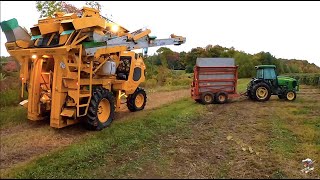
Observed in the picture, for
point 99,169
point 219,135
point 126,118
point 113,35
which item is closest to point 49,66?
point 113,35

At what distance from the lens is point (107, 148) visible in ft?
23.7

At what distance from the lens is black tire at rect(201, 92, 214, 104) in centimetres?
1424

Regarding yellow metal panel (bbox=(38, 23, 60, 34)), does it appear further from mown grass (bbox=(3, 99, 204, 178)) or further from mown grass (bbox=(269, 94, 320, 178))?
mown grass (bbox=(269, 94, 320, 178))

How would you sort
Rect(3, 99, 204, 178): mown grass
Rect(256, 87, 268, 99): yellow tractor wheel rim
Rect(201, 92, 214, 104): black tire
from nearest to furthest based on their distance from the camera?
Rect(3, 99, 204, 178): mown grass < Rect(201, 92, 214, 104): black tire < Rect(256, 87, 268, 99): yellow tractor wheel rim

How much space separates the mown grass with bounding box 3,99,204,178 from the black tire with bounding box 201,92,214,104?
326 centimetres

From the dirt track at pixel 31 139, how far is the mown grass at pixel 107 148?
1.47 ft

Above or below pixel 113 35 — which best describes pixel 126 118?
below

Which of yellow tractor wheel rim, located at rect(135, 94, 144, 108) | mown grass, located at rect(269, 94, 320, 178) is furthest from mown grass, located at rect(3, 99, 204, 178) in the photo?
→ mown grass, located at rect(269, 94, 320, 178)

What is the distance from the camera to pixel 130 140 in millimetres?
7848

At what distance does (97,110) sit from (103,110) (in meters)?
0.57

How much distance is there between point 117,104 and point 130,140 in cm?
307

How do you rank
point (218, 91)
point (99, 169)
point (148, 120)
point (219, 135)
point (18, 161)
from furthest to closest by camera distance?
point (218, 91) < point (148, 120) < point (219, 135) < point (18, 161) < point (99, 169)

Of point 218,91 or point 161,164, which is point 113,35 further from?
point 218,91

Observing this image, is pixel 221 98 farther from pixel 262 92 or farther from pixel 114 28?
pixel 114 28
